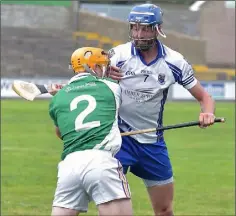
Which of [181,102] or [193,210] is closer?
[193,210]

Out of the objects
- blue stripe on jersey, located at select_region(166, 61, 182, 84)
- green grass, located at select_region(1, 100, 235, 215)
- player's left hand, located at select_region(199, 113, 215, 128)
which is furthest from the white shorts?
green grass, located at select_region(1, 100, 235, 215)

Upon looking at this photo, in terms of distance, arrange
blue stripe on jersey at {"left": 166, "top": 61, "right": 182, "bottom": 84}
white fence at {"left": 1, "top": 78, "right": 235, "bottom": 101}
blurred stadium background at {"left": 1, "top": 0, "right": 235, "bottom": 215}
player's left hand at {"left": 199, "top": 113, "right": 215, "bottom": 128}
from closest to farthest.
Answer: player's left hand at {"left": 199, "top": 113, "right": 215, "bottom": 128} < blue stripe on jersey at {"left": 166, "top": 61, "right": 182, "bottom": 84} < blurred stadium background at {"left": 1, "top": 0, "right": 235, "bottom": 215} < white fence at {"left": 1, "top": 78, "right": 235, "bottom": 101}

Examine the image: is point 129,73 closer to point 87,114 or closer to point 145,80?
point 145,80

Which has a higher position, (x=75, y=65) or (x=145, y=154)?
(x=75, y=65)

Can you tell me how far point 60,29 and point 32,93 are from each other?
39985 mm

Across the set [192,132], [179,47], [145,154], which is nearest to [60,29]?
[179,47]

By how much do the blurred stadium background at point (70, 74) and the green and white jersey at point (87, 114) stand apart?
14.9 feet

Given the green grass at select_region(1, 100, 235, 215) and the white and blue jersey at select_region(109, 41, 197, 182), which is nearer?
the white and blue jersey at select_region(109, 41, 197, 182)

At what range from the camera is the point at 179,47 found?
4972cm

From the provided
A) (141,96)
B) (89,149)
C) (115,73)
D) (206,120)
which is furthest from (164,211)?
(89,149)

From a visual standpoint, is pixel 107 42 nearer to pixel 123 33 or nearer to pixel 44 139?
pixel 123 33

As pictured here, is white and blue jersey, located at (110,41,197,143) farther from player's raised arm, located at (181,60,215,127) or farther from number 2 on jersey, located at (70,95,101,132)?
number 2 on jersey, located at (70,95,101,132)

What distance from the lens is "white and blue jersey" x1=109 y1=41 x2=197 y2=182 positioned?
24.9 feet

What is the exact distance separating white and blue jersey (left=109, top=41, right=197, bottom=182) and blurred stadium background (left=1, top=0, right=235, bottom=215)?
2902 mm
